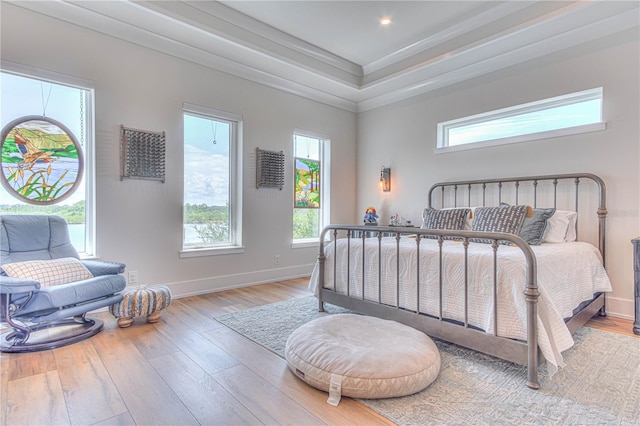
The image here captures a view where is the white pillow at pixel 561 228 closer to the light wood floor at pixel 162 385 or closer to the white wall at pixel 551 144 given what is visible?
the white wall at pixel 551 144

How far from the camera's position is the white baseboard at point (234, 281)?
3793 millimetres

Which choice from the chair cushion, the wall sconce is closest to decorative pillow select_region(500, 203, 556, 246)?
the wall sconce

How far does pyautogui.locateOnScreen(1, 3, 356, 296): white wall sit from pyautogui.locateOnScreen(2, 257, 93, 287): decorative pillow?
612mm

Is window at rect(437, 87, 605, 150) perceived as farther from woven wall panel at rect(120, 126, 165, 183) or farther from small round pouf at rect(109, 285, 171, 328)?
small round pouf at rect(109, 285, 171, 328)

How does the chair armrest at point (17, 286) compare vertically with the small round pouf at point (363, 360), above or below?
above

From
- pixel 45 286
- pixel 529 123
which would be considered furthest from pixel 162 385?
pixel 529 123

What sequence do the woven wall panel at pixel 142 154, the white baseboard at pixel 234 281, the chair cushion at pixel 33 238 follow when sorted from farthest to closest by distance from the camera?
1. the white baseboard at pixel 234 281
2. the woven wall panel at pixel 142 154
3. the chair cushion at pixel 33 238

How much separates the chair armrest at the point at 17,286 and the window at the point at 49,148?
107 cm

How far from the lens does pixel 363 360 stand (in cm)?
178

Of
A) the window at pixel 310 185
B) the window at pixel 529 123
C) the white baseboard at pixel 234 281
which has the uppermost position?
the window at pixel 529 123

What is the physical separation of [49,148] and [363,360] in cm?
332

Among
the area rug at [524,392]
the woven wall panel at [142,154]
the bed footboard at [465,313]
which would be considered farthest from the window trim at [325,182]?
the area rug at [524,392]

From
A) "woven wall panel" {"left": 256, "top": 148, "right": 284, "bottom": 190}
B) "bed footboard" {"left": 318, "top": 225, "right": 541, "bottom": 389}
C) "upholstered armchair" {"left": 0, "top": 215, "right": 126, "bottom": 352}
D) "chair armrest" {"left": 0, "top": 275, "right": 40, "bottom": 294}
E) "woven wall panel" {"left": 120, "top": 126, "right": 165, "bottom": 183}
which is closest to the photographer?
"bed footboard" {"left": 318, "top": 225, "right": 541, "bottom": 389}

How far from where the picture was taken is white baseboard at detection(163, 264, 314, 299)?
379 cm
